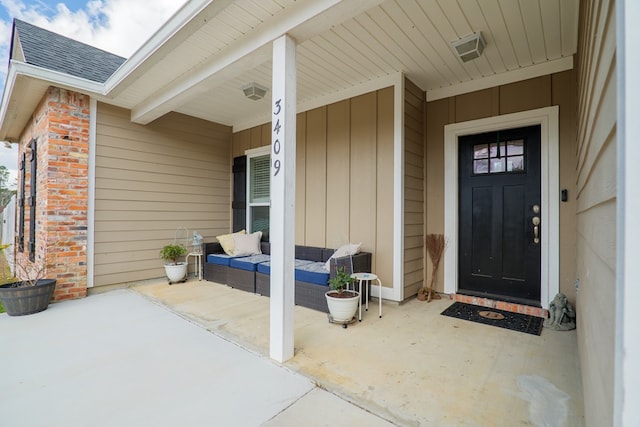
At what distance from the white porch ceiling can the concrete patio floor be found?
2617 mm

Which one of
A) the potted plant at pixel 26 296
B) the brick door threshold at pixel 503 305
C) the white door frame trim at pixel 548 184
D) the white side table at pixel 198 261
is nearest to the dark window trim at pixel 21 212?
the potted plant at pixel 26 296

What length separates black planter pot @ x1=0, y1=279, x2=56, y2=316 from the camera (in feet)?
10.6

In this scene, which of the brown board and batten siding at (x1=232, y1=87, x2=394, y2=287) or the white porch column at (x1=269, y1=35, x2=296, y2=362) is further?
the brown board and batten siding at (x1=232, y1=87, x2=394, y2=287)

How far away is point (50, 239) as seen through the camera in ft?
12.5

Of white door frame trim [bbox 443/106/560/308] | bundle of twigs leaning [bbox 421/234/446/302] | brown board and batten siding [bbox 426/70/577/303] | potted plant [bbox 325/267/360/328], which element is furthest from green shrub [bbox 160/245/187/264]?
white door frame trim [bbox 443/106/560/308]

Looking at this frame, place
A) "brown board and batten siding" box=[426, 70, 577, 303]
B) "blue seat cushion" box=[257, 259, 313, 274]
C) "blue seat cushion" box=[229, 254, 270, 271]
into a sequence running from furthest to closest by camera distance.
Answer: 1. "blue seat cushion" box=[229, 254, 270, 271]
2. "blue seat cushion" box=[257, 259, 313, 274]
3. "brown board and batten siding" box=[426, 70, 577, 303]

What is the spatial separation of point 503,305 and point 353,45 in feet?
11.3

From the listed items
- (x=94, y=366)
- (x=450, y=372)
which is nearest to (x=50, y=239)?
(x=94, y=366)

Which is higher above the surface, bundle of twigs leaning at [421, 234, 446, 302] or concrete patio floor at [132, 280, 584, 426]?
bundle of twigs leaning at [421, 234, 446, 302]

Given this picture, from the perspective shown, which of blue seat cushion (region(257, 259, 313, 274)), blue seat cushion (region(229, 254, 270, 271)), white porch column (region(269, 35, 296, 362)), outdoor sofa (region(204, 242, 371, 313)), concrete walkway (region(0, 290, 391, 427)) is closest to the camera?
concrete walkway (region(0, 290, 391, 427))

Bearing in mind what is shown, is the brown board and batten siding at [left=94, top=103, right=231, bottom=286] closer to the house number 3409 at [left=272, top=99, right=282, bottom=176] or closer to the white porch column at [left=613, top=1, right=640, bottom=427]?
the house number 3409 at [left=272, top=99, right=282, bottom=176]

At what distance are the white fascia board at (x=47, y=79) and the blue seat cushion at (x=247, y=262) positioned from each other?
2.96 m

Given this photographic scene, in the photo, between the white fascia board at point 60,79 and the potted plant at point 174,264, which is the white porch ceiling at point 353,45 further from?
the potted plant at point 174,264

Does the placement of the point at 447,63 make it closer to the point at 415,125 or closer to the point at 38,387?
the point at 415,125
